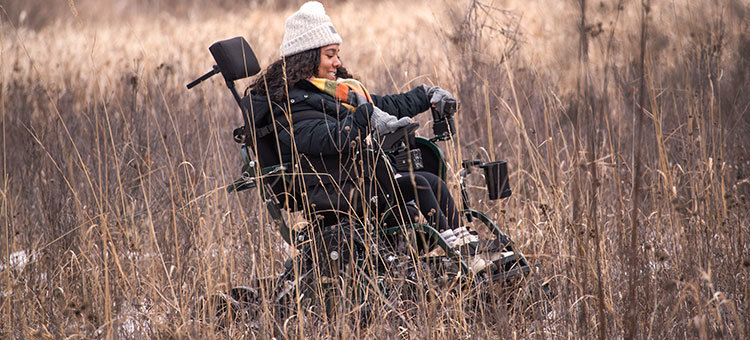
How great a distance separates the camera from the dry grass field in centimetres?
295

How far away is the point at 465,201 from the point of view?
3615mm

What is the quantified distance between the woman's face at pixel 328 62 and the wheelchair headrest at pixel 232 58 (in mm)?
344

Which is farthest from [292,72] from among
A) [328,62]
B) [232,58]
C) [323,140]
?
[323,140]

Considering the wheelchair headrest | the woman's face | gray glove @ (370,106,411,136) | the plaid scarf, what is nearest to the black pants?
gray glove @ (370,106,411,136)

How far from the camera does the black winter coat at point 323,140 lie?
3277 mm

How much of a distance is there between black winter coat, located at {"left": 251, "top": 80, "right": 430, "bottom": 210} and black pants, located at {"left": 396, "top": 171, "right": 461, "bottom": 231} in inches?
8.3

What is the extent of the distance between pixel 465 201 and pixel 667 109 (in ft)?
9.10

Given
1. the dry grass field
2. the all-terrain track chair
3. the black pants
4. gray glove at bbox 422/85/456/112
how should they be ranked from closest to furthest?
the dry grass field → the all-terrain track chair → the black pants → gray glove at bbox 422/85/456/112

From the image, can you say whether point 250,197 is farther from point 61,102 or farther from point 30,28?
point 30,28

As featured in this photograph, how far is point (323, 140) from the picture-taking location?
331 centimetres

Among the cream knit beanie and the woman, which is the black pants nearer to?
the woman

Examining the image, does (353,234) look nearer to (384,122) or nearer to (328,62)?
(384,122)

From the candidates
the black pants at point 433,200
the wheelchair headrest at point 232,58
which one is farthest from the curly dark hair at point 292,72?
the black pants at point 433,200

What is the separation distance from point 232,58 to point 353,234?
863mm
